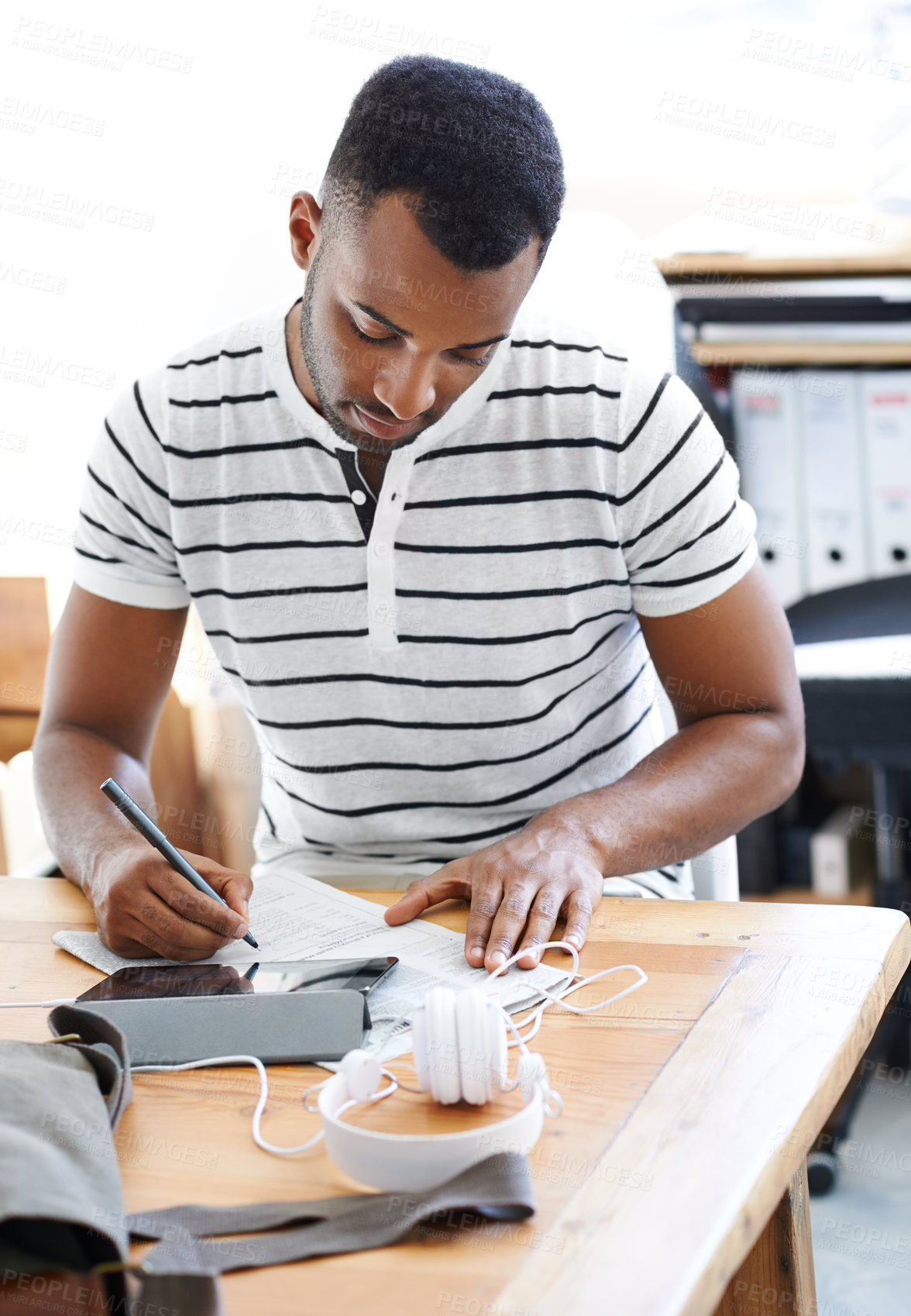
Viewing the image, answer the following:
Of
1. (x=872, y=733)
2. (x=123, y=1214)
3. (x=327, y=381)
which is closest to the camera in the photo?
(x=123, y=1214)

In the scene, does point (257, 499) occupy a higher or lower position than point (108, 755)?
higher

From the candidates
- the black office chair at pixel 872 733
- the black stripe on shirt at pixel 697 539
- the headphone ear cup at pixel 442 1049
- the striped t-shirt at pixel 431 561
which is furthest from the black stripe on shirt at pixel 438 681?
the black office chair at pixel 872 733

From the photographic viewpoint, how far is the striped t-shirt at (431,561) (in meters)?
1.18

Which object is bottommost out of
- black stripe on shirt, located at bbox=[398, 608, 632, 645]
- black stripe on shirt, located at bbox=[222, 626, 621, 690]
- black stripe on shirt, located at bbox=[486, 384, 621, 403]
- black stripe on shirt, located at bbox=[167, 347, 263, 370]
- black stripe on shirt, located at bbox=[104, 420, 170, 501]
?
black stripe on shirt, located at bbox=[222, 626, 621, 690]

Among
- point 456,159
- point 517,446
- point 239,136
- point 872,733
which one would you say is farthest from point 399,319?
point 239,136

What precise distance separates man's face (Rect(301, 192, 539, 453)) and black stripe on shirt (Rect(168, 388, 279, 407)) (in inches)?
5.8

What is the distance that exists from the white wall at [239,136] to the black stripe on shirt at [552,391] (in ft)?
3.05

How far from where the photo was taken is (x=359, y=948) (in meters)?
0.91

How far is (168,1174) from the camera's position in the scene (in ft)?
2.12

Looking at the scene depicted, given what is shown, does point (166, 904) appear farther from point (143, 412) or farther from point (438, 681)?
point (143, 412)

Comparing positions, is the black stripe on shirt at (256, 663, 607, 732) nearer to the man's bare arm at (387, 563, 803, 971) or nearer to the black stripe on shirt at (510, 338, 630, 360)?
the man's bare arm at (387, 563, 803, 971)

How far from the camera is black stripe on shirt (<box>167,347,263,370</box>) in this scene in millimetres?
1277

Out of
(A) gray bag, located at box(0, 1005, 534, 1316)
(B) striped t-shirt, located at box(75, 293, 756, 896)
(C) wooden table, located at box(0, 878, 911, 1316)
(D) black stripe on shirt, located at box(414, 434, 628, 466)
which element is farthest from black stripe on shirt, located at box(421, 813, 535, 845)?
(A) gray bag, located at box(0, 1005, 534, 1316)

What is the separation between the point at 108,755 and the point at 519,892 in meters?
0.50
